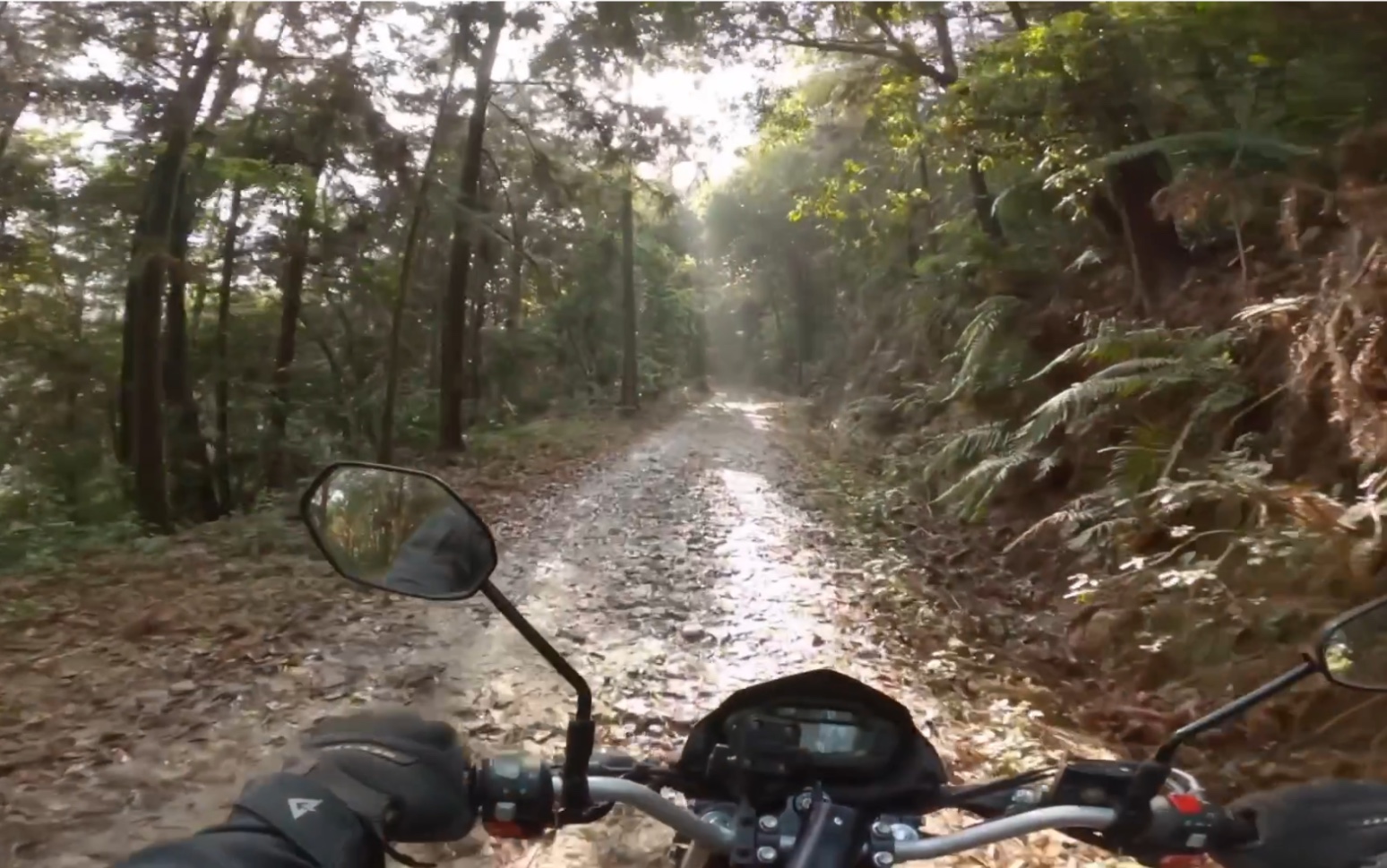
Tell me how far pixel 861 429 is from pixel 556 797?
14.8 m

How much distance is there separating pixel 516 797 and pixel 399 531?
513 mm

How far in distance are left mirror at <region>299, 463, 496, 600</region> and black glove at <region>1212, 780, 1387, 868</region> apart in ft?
4.35

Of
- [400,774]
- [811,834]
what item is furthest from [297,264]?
[811,834]

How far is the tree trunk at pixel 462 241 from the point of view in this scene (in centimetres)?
1327

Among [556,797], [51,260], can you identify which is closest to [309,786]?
[556,797]

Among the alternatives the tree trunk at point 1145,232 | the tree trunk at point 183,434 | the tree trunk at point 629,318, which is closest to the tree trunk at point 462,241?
the tree trunk at point 183,434

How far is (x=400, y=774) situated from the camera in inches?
66.9

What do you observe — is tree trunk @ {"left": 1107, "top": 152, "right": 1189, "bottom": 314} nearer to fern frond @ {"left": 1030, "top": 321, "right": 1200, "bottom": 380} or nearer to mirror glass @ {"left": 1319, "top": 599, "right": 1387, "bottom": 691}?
fern frond @ {"left": 1030, "top": 321, "right": 1200, "bottom": 380}

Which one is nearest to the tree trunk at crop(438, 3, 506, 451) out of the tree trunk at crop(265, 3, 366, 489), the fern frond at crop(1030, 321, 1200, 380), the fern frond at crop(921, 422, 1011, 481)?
the tree trunk at crop(265, 3, 366, 489)

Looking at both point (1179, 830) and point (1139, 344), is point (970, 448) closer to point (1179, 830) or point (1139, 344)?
point (1139, 344)

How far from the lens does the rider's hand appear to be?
164cm

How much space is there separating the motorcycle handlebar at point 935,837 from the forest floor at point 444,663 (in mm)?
2063

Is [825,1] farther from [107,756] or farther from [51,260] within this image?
[107,756]

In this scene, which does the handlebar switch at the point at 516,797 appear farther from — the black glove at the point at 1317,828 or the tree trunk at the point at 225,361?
the tree trunk at the point at 225,361
